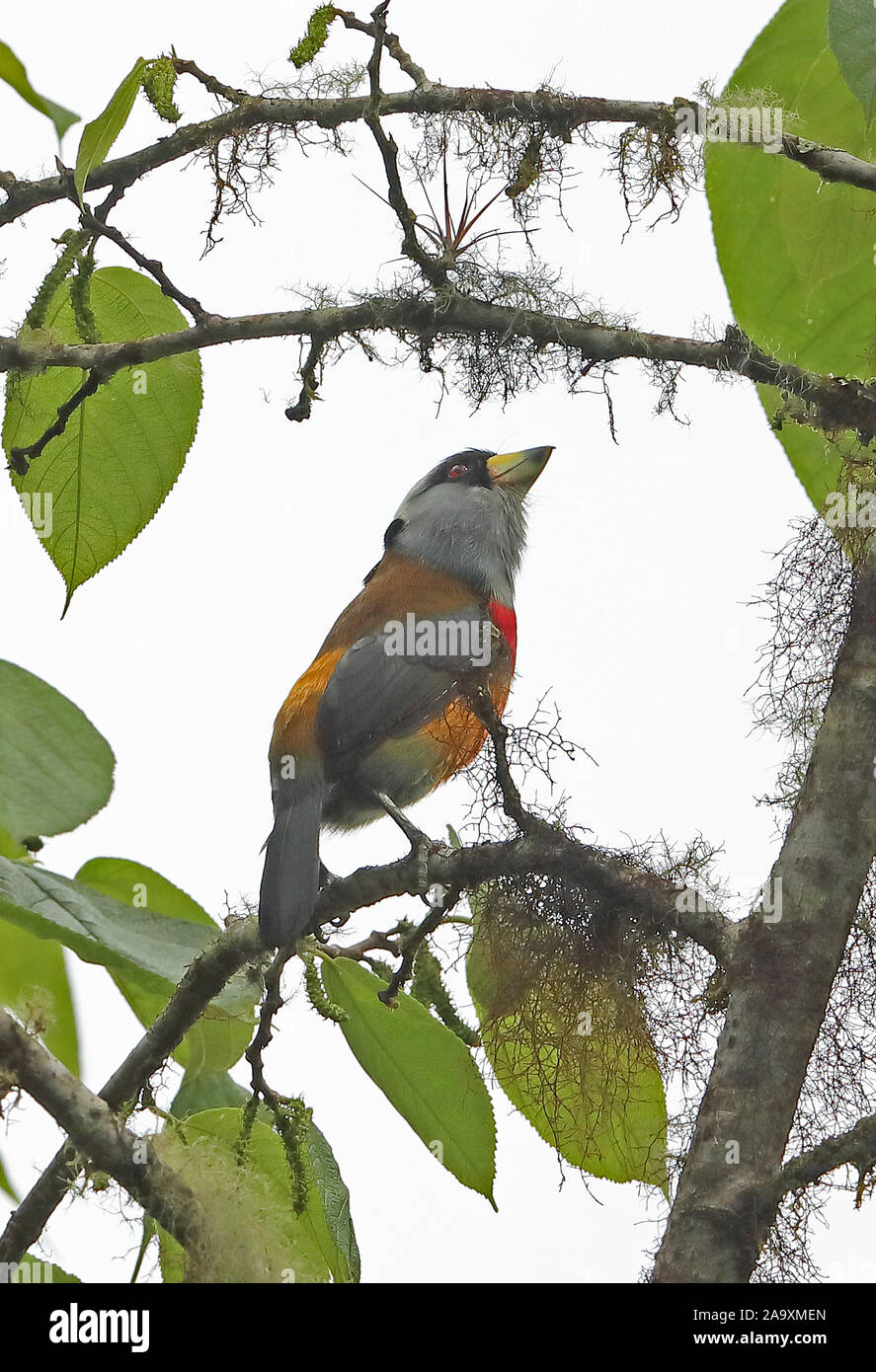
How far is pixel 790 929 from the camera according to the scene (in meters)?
1.23

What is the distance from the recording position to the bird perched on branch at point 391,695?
5.98ft

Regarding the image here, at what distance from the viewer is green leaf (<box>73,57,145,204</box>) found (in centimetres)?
109

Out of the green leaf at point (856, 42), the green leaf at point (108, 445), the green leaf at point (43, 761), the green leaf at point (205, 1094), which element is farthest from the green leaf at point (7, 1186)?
the green leaf at point (856, 42)

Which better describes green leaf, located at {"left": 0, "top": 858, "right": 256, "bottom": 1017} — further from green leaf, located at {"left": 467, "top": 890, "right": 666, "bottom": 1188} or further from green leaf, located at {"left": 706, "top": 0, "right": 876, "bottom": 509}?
green leaf, located at {"left": 706, "top": 0, "right": 876, "bottom": 509}

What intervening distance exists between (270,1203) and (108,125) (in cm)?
92

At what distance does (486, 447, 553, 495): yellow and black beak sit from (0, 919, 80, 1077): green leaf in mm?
1268

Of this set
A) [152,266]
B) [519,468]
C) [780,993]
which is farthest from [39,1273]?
[519,468]

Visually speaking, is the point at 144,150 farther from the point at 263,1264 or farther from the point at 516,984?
the point at 263,1264

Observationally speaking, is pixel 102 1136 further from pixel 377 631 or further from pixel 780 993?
pixel 377 631

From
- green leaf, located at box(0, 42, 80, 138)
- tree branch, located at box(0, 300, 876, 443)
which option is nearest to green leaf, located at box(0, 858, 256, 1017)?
tree branch, located at box(0, 300, 876, 443)

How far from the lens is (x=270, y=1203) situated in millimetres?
1329
